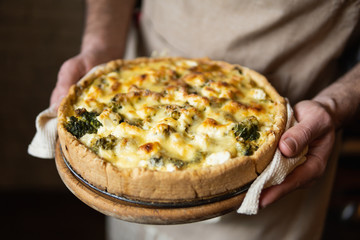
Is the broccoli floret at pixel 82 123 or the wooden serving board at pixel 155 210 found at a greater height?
the broccoli floret at pixel 82 123

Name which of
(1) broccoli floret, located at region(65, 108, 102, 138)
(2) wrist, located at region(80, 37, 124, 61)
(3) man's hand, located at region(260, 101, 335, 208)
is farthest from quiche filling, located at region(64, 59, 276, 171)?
A: (2) wrist, located at region(80, 37, 124, 61)

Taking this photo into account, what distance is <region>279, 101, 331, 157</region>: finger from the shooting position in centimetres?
133

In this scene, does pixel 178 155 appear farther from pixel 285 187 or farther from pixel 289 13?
pixel 289 13

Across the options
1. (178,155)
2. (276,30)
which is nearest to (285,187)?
(178,155)

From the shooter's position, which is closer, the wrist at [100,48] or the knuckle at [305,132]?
the knuckle at [305,132]

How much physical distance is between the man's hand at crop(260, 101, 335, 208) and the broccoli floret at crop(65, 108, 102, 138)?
676 mm

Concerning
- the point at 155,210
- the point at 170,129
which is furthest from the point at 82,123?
the point at 155,210

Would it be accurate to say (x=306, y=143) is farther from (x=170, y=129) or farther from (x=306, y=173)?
(x=170, y=129)

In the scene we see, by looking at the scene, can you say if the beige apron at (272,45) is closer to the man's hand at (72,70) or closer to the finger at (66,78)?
the man's hand at (72,70)

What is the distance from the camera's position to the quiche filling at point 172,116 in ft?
4.14

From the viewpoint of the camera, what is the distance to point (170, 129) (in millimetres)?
1336

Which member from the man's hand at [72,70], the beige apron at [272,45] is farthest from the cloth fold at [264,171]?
the beige apron at [272,45]

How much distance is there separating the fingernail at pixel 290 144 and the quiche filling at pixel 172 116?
77 millimetres

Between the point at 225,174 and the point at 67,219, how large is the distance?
2.63m
